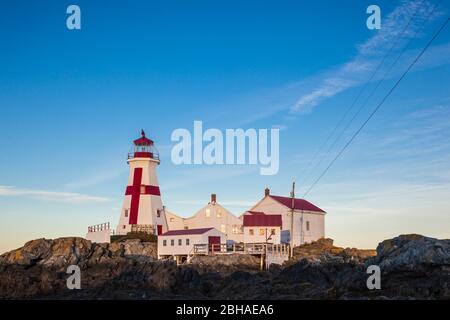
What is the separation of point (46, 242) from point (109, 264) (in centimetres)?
566

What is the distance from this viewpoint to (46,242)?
44688 millimetres

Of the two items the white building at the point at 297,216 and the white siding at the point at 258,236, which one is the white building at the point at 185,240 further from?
the white building at the point at 297,216

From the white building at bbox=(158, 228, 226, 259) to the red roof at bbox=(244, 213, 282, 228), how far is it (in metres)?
3.54

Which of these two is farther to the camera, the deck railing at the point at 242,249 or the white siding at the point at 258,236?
the white siding at the point at 258,236

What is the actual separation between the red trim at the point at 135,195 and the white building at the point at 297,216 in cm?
1088

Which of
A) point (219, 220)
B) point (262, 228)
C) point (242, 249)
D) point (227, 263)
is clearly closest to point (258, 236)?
point (262, 228)

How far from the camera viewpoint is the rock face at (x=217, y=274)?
26.7 m

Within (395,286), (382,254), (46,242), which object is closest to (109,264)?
(46,242)

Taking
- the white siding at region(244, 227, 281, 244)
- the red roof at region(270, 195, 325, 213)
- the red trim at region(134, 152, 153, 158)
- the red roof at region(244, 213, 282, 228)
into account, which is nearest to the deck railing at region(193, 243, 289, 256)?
the white siding at region(244, 227, 281, 244)

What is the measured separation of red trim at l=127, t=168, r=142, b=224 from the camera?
5516 cm

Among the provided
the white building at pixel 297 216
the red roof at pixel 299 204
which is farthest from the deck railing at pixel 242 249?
the red roof at pixel 299 204

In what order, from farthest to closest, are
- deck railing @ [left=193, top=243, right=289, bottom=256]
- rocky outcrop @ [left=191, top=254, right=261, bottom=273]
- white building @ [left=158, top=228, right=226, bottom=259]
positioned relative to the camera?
white building @ [left=158, top=228, right=226, bottom=259], deck railing @ [left=193, top=243, right=289, bottom=256], rocky outcrop @ [left=191, top=254, right=261, bottom=273]

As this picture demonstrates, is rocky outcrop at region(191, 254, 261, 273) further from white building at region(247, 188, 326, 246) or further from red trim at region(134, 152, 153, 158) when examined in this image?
red trim at region(134, 152, 153, 158)
